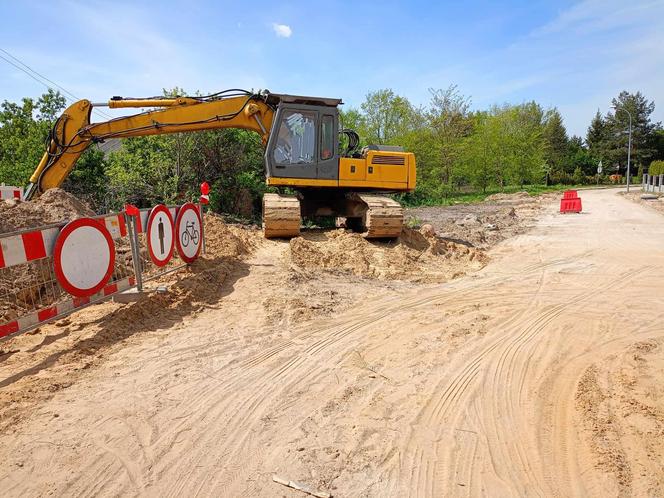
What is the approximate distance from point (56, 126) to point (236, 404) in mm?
8835

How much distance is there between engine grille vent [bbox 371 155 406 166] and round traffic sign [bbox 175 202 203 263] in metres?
4.50

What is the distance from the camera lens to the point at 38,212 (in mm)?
6875

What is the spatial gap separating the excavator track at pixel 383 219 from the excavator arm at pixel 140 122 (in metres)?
2.79

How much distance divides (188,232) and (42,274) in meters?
2.44

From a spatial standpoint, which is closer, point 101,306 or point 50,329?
point 50,329

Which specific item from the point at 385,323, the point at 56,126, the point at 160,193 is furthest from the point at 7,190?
the point at 385,323

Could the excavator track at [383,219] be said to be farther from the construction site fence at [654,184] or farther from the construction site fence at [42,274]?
the construction site fence at [654,184]

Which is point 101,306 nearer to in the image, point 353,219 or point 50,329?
point 50,329

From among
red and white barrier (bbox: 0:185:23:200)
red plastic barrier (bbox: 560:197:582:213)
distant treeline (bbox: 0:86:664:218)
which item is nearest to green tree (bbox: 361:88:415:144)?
distant treeline (bbox: 0:86:664:218)

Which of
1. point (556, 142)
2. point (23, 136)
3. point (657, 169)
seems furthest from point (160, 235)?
point (556, 142)

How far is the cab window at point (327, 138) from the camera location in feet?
31.8

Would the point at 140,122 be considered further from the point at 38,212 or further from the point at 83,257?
the point at 83,257

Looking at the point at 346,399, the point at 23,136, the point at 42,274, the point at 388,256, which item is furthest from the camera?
the point at 23,136

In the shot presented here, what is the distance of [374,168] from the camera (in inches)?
399
